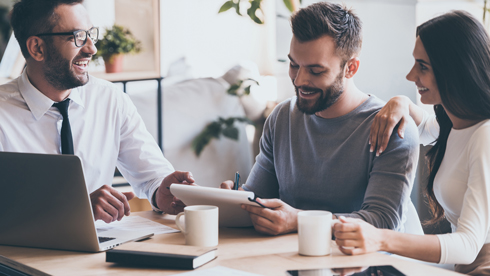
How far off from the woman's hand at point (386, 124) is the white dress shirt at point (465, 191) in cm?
14

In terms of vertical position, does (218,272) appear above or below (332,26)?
below

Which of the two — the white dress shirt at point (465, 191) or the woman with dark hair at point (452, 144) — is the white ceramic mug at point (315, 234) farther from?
the white dress shirt at point (465, 191)

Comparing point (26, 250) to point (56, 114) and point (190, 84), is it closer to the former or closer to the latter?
point (56, 114)

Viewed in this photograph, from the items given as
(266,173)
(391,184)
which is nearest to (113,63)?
(266,173)

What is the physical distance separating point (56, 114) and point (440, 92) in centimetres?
122

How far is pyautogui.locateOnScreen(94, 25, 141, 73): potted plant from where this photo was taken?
2.98 meters

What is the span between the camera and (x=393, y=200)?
51.2 inches

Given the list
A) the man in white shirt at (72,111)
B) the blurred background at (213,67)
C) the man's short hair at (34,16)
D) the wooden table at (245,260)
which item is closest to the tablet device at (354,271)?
the wooden table at (245,260)

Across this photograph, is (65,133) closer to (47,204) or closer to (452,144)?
(47,204)

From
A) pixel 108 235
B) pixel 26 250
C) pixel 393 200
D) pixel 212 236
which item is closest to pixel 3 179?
pixel 26 250

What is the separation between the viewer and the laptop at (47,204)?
1.04 meters

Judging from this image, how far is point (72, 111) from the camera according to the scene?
5.62 ft

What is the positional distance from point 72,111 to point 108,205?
57 centimetres

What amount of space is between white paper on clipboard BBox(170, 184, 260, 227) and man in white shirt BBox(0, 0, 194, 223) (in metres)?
0.27
